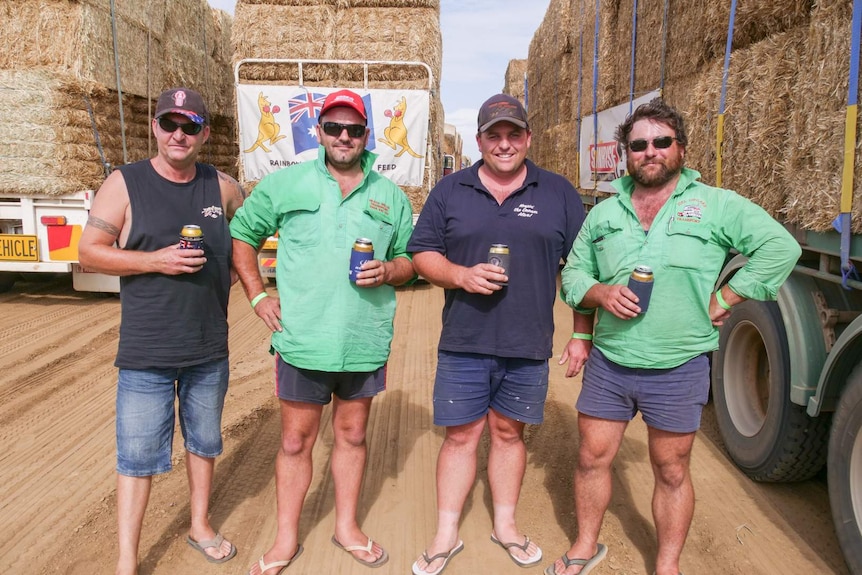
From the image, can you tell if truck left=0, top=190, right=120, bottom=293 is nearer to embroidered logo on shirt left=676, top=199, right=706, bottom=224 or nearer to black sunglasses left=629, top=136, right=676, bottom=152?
black sunglasses left=629, top=136, right=676, bottom=152

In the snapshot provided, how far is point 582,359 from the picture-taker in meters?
3.04

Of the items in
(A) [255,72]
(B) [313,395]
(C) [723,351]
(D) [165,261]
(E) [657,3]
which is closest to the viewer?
(D) [165,261]

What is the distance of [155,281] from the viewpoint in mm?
2746

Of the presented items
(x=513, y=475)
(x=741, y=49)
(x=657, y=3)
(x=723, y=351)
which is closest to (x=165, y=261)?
(x=513, y=475)

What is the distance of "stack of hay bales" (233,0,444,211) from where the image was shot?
9.55 meters

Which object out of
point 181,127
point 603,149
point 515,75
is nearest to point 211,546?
point 181,127

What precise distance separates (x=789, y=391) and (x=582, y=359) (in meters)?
1.27

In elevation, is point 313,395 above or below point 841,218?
below

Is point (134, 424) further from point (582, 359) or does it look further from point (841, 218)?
point (841, 218)

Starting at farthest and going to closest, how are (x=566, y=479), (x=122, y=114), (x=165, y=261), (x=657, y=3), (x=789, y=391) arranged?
(x=122, y=114) < (x=657, y=3) < (x=566, y=479) < (x=789, y=391) < (x=165, y=261)

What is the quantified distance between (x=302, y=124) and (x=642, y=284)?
24.3ft

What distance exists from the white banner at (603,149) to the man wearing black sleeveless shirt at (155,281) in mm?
4895

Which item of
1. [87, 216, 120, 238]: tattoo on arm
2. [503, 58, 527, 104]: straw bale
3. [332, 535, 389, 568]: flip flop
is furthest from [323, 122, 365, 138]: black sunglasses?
[503, 58, 527, 104]: straw bale

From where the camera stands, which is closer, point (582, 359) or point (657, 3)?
point (582, 359)
